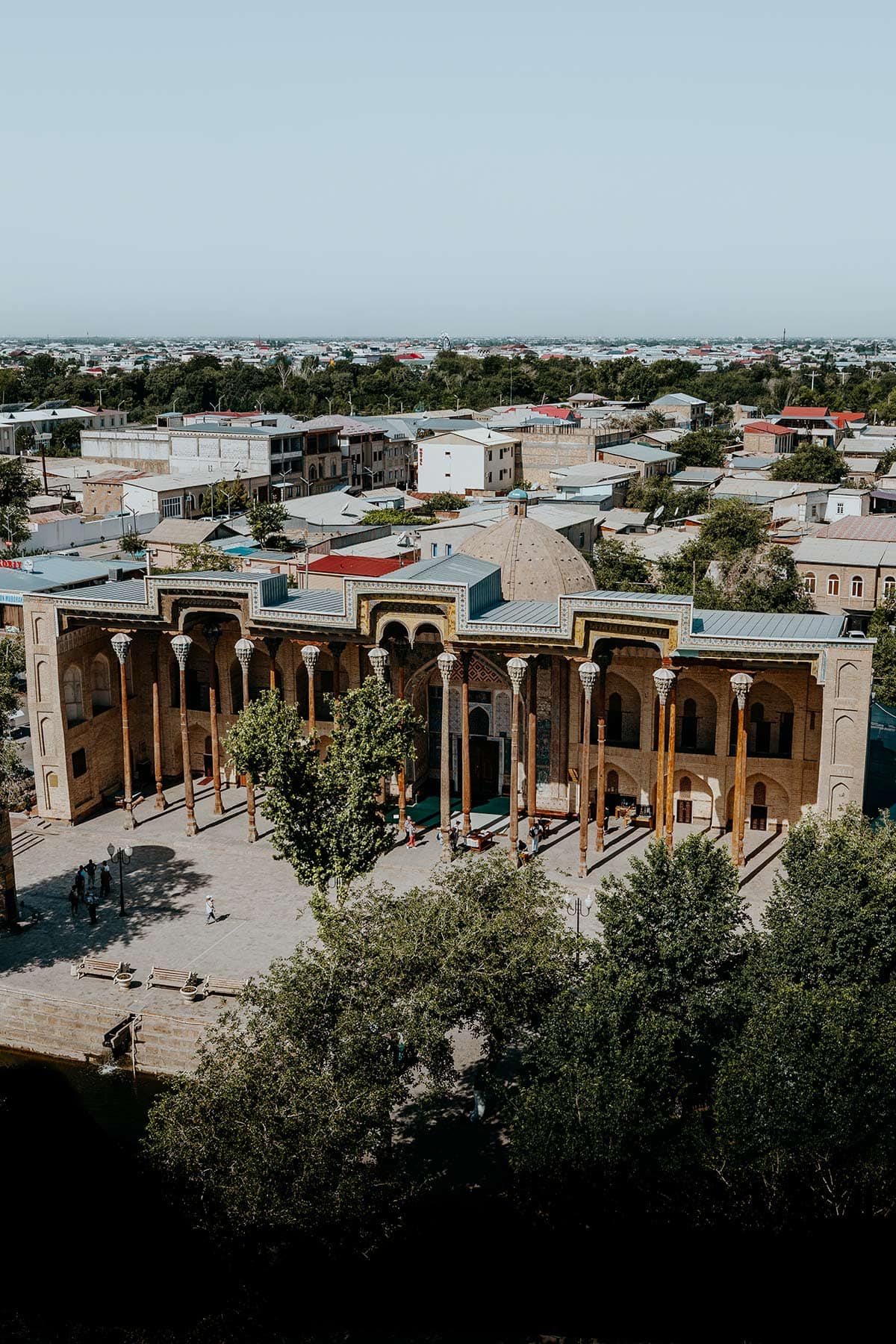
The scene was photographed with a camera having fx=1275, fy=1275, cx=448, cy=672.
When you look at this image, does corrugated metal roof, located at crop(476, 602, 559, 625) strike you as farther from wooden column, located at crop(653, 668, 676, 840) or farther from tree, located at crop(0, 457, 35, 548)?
tree, located at crop(0, 457, 35, 548)

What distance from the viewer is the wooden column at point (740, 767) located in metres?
32.2

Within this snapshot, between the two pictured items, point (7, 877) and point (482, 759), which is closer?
point (7, 877)

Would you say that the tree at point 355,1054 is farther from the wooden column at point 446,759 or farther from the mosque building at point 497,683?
the mosque building at point 497,683

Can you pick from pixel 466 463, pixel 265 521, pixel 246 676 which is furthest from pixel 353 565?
pixel 466 463

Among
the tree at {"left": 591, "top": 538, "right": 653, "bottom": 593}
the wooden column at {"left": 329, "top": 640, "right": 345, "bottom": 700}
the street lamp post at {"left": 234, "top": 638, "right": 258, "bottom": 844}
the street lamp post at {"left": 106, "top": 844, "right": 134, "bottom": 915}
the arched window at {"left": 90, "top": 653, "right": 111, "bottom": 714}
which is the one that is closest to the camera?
the street lamp post at {"left": 106, "top": 844, "right": 134, "bottom": 915}

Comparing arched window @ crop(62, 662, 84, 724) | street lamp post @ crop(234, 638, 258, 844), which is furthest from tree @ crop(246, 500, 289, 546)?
street lamp post @ crop(234, 638, 258, 844)

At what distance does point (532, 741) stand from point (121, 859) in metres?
11.1

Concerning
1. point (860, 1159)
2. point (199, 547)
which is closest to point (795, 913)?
point (860, 1159)

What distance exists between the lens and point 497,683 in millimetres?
38375

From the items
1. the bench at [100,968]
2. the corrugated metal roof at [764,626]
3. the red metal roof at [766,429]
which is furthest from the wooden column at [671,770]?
the red metal roof at [766,429]

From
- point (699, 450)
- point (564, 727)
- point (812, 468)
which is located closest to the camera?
point (564, 727)

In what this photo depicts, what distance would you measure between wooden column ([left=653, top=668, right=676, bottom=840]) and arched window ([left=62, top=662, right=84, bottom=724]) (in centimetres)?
1727

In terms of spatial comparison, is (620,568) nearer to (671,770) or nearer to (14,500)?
(671,770)

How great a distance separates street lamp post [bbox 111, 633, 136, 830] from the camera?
36719 millimetres
